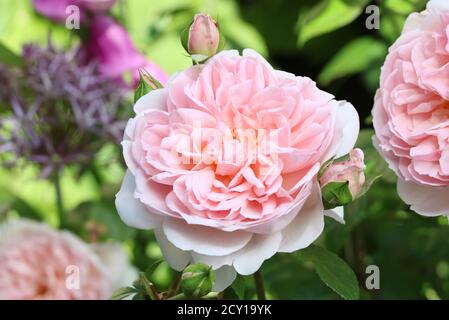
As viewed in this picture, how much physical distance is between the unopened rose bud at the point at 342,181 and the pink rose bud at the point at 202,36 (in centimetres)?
11

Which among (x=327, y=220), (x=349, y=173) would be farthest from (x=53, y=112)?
(x=349, y=173)

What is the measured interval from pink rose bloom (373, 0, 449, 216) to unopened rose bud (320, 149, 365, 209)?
5 centimetres

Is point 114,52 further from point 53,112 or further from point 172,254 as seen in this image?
point 172,254

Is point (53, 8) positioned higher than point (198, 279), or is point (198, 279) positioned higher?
point (53, 8)

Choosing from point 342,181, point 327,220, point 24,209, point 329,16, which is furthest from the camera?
point 24,209

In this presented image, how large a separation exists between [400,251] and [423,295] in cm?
→ 6

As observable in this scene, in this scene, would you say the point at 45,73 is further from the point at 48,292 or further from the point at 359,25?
the point at 359,25

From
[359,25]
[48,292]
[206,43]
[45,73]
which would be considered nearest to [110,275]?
[48,292]

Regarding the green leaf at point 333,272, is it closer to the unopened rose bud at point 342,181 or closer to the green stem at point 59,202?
the unopened rose bud at point 342,181

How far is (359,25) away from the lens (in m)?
1.48

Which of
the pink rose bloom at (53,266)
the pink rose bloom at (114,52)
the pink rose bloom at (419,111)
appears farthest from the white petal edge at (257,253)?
the pink rose bloom at (114,52)

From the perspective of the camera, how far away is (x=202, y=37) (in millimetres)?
560

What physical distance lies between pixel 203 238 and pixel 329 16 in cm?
36

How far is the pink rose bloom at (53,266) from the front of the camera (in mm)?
769
